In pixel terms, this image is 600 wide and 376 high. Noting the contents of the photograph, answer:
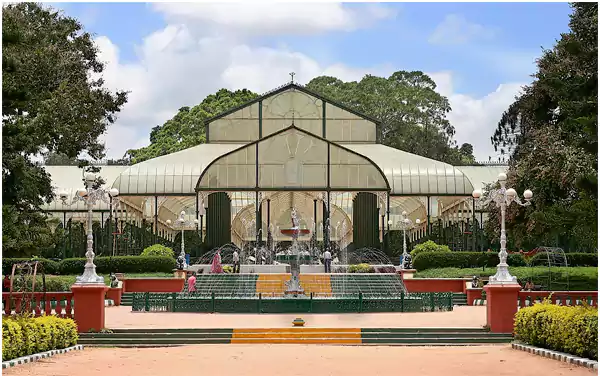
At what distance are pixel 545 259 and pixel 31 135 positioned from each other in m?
26.5

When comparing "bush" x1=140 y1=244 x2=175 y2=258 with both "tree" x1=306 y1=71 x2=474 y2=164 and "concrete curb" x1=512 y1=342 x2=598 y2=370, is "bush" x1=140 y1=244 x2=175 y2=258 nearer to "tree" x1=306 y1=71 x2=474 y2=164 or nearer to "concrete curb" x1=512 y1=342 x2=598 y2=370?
"concrete curb" x1=512 y1=342 x2=598 y2=370

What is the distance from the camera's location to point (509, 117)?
5425cm

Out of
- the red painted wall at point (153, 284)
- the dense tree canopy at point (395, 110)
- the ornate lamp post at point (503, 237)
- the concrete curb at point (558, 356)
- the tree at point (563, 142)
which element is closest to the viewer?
the concrete curb at point (558, 356)

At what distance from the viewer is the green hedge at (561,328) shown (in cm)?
1892

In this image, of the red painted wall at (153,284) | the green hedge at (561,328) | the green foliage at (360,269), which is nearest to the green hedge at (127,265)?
the red painted wall at (153,284)

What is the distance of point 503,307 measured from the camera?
26.4 m

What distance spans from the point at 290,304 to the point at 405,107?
5134cm

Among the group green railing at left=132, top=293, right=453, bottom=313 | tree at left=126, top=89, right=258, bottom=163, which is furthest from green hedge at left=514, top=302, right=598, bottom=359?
tree at left=126, top=89, right=258, bottom=163

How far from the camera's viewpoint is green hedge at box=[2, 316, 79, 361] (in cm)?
1912

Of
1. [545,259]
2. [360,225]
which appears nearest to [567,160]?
[545,259]

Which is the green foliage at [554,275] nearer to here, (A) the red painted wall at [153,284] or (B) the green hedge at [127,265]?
(A) the red painted wall at [153,284]

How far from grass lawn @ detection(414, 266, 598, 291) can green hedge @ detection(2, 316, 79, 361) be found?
2016 cm

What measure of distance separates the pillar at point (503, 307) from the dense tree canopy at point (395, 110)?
5321 cm

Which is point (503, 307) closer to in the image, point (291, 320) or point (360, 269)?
point (291, 320)
